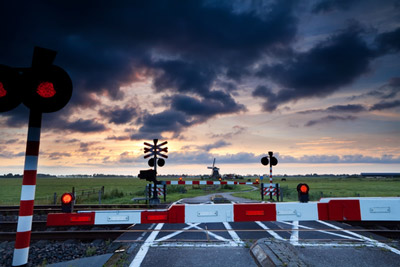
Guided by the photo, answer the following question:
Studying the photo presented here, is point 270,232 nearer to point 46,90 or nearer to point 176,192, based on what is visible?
point 46,90

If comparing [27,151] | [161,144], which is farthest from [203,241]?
[161,144]

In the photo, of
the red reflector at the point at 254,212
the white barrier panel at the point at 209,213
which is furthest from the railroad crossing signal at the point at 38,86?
the red reflector at the point at 254,212

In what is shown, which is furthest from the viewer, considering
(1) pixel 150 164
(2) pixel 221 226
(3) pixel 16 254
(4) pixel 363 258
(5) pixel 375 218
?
(1) pixel 150 164

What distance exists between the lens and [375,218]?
12.4ft

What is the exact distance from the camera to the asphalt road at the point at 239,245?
414cm

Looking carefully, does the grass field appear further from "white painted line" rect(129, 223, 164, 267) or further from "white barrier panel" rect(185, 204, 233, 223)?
"white barrier panel" rect(185, 204, 233, 223)

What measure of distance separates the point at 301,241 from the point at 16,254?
17.4ft

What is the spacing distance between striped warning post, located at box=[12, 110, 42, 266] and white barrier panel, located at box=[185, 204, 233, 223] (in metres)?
2.16

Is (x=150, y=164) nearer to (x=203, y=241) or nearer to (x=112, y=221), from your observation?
(x=203, y=241)

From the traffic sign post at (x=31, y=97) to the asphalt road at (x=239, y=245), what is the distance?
1947 mm

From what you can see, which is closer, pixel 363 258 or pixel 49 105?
pixel 49 105

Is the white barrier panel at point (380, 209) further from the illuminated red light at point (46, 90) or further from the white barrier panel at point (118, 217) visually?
the illuminated red light at point (46, 90)

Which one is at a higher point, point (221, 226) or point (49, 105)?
point (49, 105)

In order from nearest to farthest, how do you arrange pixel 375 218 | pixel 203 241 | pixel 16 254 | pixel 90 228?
pixel 16 254 → pixel 375 218 → pixel 203 241 → pixel 90 228
